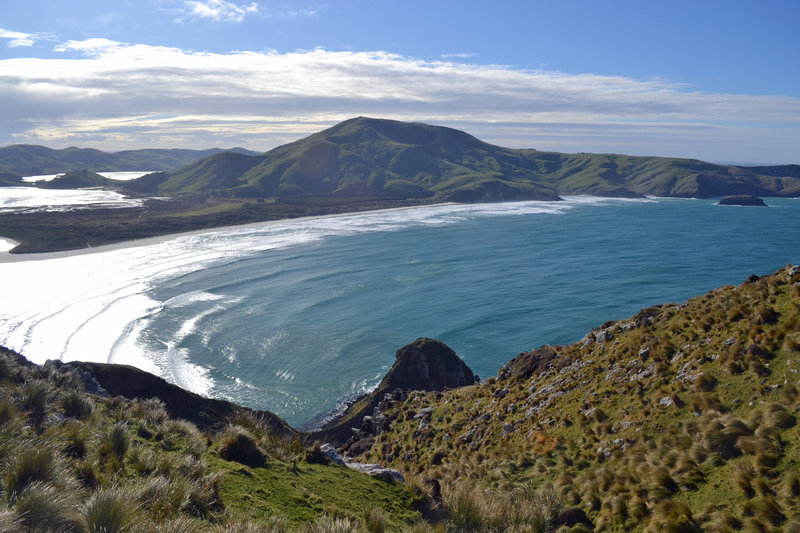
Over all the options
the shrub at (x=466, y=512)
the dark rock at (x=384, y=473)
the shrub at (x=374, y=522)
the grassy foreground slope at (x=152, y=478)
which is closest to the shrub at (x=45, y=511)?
the grassy foreground slope at (x=152, y=478)

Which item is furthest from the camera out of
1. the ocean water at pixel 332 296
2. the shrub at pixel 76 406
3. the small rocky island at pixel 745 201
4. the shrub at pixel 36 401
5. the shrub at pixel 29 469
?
the small rocky island at pixel 745 201

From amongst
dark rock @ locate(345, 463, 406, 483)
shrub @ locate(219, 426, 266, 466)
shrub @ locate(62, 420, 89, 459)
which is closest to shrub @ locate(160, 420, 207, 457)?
shrub @ locate(219, 426, 266, 466)

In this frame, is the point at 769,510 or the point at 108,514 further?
the point at 769,510

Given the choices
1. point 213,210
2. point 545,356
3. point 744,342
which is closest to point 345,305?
point 545,356

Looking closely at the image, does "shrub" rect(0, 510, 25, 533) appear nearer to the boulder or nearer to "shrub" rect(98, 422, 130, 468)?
"shrub" rect(98, 422, 130, 468)

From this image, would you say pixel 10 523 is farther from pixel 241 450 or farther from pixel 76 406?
pixel 76 406

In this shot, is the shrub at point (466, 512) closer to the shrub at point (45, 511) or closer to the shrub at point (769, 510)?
the shrub at point (769, 510)

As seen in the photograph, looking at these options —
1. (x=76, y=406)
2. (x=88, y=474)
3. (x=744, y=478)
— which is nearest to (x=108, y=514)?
(x=88, y=474)
